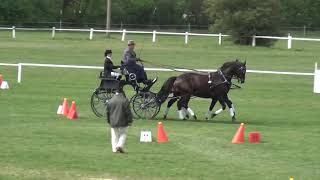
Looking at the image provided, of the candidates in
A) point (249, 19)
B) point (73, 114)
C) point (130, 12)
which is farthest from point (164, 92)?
point (130, 12)

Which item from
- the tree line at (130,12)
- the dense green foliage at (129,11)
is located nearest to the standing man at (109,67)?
the tree line at (130,12)

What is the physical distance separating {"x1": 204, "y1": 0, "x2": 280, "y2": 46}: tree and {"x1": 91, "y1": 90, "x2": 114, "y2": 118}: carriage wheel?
1232 inches

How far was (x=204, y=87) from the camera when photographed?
67.5 ft

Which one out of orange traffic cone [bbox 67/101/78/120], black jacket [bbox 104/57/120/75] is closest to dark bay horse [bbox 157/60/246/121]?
black jacket [bbox 104/57/120/75]

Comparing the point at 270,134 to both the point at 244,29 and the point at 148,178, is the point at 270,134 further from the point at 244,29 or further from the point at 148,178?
the point at 244,29

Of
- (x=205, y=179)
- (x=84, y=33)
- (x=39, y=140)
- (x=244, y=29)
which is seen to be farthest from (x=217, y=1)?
(x=205, y=179)

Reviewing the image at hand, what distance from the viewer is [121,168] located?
13250 millimetres

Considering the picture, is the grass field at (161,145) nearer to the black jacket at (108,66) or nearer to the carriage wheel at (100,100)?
the carriage wheel at (100,100)

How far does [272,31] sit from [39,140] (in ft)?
125

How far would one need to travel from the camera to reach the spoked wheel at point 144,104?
2036cm

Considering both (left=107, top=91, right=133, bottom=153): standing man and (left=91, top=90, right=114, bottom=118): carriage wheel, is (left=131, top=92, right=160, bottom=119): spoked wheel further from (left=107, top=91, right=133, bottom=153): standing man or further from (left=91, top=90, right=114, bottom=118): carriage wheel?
(left=107, top=91, right=133, bottom=153): standing man

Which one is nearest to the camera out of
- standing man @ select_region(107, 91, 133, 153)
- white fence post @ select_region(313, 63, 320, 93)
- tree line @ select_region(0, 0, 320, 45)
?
standing man @ select_region(107, 91, 133, 153)

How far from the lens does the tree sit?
5166 cm

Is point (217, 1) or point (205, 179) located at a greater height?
point (217, 1)
